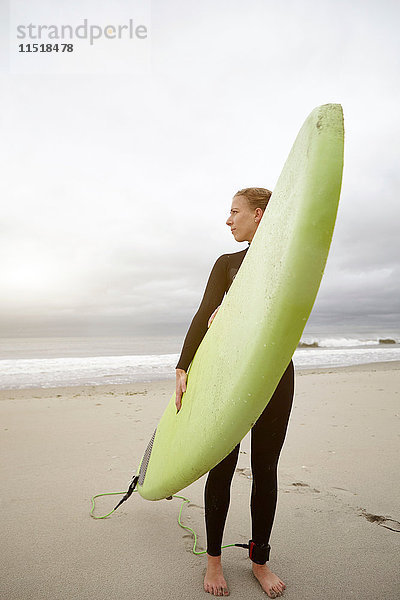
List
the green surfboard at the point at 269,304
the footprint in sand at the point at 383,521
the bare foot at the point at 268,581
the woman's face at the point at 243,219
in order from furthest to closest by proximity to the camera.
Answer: the footprint in sand at the point at 383,521
the woman's face at the point at 243,219
the bare foot at the point at 268,581
the green surfboard at the point at 269,304

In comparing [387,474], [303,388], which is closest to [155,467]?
[387,474]

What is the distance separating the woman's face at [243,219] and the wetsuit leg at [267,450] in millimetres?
597

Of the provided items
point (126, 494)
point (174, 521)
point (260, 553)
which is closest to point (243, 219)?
point (260, 553)

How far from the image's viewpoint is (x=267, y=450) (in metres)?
1.66

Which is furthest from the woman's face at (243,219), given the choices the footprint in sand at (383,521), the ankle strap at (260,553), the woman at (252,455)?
the footprint in sand at (383,521)

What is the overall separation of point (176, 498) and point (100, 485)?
550mm

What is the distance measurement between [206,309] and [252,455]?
66 cm

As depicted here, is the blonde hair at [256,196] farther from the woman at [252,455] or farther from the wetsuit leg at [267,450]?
the wetsuit leg at [267,450]

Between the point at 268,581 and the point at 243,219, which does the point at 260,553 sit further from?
the point at 243,219

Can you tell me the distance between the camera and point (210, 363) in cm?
147

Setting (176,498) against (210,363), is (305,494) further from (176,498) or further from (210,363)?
(210,363)

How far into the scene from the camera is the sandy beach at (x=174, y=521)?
5.52ft

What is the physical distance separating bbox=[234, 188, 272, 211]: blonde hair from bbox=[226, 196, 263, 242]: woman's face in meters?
0.02

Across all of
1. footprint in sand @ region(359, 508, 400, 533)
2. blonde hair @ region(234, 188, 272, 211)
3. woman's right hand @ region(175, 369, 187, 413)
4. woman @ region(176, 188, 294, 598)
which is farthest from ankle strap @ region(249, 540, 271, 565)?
blonde hair @ region(234, 188, 272, 211)
